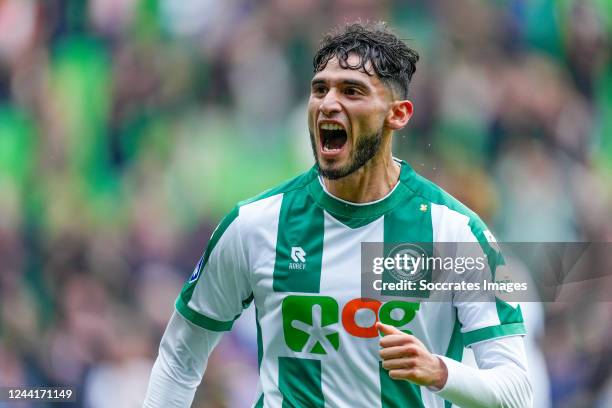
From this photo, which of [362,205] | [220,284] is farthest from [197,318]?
[362,205]

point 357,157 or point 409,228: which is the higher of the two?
point 357,157

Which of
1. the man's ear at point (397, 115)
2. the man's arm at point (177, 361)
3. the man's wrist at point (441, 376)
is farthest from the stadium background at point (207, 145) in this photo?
the man's wrist at point (441, 376)

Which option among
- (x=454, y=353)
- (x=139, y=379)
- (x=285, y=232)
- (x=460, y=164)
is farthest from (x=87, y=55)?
(x=454, y=353)

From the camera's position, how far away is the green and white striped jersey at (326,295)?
3.02 m

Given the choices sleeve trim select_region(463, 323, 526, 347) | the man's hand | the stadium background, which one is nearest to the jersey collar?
sleeve trim select_region(463, 323, 526, 347)

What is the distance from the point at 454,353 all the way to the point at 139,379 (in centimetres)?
227

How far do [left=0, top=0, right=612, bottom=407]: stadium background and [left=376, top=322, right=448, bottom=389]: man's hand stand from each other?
228cm

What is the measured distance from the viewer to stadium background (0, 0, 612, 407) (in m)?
4.92

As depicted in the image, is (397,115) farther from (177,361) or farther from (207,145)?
(207,145)

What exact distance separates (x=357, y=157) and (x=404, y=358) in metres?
0.77

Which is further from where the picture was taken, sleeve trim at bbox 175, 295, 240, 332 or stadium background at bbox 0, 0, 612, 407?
stadium background at bbox 0, 0, 612, 407

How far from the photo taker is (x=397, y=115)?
320 centimetres

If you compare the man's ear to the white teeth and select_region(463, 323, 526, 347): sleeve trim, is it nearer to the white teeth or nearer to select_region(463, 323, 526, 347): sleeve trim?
the white teeth

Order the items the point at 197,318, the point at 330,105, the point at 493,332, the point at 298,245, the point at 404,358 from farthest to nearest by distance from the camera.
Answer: the point at 197,318 < the point at 298,245 < the point at 330,105 < the point at 493,332 < the point at 404,358
